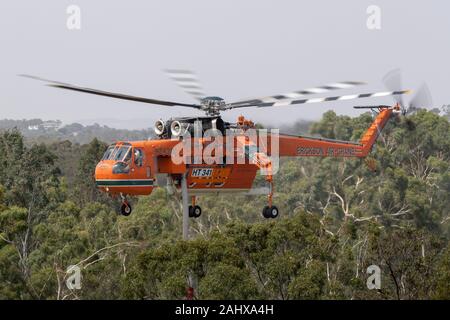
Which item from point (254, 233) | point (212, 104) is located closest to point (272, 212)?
point (212, 104)

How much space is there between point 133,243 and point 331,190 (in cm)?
3090

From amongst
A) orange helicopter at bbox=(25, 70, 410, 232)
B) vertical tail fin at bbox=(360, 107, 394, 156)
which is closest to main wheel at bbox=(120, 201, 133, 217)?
orange helicopter at bbox=(25, 70, 410, 232)

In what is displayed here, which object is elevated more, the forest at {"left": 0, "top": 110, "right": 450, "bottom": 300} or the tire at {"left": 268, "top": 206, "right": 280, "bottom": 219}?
the tire at {"left": 268, "top": 206, "right": 280, "bottom": 219}

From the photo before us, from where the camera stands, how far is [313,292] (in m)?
36.4

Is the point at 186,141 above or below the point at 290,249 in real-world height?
above

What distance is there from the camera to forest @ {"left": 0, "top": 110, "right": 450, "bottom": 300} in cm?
3588

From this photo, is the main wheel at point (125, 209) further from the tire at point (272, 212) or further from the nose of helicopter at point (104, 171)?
the tire at point (272, 212)

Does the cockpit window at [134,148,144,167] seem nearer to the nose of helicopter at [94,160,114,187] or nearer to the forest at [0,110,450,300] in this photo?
the nose of helicopter at [94,160,114,187]

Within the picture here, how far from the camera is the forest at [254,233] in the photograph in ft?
118

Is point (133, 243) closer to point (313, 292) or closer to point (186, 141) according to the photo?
point (313, 292)

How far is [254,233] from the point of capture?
38.6m

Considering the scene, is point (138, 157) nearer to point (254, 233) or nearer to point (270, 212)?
point (270, 212)

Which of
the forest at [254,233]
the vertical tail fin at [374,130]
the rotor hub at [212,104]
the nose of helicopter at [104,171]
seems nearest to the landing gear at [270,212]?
the forest at [254,233]
